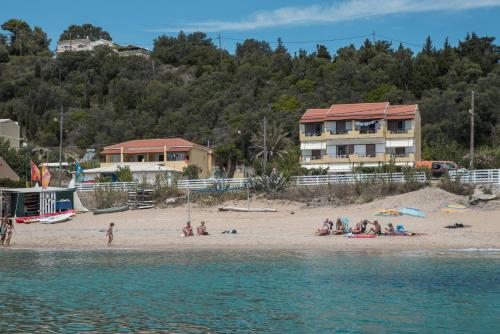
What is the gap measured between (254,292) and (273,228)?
14487 millimetres

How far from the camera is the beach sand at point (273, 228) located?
30109 millimetres

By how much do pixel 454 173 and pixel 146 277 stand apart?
25257mm

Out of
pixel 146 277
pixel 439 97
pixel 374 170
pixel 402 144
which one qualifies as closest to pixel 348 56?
pixel 439 97

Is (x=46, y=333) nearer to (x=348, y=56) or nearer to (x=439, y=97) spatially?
(x=439, y=97)

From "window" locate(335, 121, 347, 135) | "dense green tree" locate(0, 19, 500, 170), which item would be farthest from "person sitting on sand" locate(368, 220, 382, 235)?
"window" locate(335, 121, 347, 135)

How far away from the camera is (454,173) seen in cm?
4084

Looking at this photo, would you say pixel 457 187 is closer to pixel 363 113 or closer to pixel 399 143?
pixel 399 143

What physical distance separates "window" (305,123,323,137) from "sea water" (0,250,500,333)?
3605 cm

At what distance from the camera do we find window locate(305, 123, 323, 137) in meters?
64.2

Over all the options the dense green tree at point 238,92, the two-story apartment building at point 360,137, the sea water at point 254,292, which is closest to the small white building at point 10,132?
the dense green tree at point 238,92

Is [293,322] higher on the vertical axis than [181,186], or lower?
lower

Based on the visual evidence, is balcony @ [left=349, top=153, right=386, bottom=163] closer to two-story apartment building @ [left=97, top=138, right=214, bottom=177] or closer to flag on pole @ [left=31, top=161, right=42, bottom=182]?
two-story apartment building @ [left=97, top=138, right=214, bottom=177]

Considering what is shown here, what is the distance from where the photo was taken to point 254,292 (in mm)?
20266

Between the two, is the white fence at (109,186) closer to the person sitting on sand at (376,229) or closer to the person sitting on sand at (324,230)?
the person sitting on sand at (324,230)
